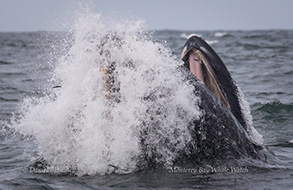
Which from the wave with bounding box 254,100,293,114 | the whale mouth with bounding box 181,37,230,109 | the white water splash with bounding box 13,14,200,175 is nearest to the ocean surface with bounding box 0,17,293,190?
the white water splash with bounding box 13,14,200,175

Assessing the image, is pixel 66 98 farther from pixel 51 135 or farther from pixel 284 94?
pixel 284 94

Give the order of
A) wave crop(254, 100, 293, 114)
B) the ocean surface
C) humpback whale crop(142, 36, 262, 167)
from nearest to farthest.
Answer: the ocean surface < humpback whale crop(142, 36, 262, 167) < wave crop(254, 100, 293, 114)

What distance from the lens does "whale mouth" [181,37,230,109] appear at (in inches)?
200

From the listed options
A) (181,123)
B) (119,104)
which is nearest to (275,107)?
(181,123)

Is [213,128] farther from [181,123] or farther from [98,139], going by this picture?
[98,139]

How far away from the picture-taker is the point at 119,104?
4496mm

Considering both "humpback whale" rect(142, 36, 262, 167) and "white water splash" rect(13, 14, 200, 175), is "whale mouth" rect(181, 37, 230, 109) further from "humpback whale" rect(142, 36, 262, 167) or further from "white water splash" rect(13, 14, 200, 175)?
"white water splash" rect(13, 14, 200, 175)

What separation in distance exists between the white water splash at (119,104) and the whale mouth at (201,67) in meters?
0.39

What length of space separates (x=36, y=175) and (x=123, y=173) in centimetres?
84

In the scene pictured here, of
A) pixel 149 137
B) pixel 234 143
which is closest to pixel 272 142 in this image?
pixel 234 143

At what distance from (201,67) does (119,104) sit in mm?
1070

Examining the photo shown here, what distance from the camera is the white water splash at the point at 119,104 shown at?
448cm

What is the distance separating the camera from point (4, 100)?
983 cm

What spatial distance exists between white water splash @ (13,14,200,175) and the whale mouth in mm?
393
